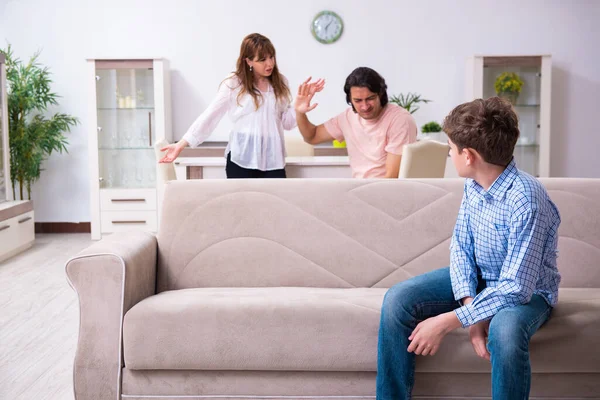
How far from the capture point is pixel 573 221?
2.49 m

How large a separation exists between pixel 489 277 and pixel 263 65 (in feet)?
6.24

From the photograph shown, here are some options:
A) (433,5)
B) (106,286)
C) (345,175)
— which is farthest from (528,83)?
(106,286)

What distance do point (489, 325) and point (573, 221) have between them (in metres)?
0.81

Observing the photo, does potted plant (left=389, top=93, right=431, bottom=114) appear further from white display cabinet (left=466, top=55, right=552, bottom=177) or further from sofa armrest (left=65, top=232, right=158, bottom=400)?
sofa armrest (left=65, top=232, right=158, bottom=400)

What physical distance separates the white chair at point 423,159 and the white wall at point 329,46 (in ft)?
8.90

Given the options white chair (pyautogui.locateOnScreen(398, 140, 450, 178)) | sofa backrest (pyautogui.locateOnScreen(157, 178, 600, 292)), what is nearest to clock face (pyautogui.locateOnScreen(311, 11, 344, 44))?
white chair (pyautogui.locateOnScreen(398, 140, 450, 178))

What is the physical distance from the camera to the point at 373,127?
10.4 feet

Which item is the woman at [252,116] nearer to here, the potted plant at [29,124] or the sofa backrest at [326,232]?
the sofa backrest at [326,232]

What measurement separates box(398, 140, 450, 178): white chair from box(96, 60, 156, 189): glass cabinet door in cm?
316

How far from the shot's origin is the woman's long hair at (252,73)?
11.3 ft

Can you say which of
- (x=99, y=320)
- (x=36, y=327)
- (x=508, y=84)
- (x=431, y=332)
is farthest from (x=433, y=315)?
(x=508, y=84)

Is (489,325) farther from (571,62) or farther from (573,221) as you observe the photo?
(571,62)

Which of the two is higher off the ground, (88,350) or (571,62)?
(571,62)

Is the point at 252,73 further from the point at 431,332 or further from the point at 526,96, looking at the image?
the point at 526,96
